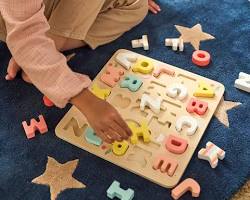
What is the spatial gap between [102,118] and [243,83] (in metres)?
0.38

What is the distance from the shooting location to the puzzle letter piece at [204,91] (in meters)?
0.94

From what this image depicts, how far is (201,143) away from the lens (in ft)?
2.91

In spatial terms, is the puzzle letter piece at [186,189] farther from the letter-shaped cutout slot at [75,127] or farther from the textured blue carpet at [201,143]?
the letter-shaped cutout slot at [75,127]

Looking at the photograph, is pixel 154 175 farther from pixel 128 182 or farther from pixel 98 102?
pixel 98 102

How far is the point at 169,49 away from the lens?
1.08 metres

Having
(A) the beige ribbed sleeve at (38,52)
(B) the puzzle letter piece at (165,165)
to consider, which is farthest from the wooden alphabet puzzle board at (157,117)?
(A) the beige ribbed sleeve at (38,52)

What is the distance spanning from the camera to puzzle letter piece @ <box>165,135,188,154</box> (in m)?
0.85

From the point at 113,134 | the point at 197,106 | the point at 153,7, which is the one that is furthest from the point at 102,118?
the point at 153,7

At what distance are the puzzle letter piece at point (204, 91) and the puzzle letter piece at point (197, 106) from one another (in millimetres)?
17

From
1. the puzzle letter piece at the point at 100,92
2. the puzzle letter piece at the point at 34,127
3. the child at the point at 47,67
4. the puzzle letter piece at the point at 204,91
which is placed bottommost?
the puzzle letter piece at the point at 34,127

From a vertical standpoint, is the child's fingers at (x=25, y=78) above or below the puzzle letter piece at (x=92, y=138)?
below

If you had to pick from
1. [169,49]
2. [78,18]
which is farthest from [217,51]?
[78,18]

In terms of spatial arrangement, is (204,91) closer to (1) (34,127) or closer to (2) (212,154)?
(2) (212,154)

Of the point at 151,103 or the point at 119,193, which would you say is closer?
the point at 119,193
